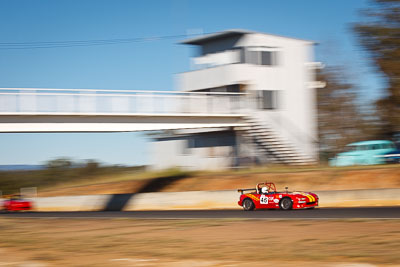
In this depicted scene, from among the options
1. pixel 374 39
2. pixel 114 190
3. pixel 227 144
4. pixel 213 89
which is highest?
pixel 374 39

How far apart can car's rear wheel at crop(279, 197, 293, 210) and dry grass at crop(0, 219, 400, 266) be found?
5.77 m

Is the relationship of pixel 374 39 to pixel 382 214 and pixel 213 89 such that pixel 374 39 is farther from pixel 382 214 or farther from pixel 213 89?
pixel 382 214

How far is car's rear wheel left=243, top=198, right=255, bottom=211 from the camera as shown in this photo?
1077 inches

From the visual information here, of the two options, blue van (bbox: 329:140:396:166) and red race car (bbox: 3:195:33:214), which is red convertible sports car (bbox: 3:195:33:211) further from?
blue van (bbox: 329:140:396:166)

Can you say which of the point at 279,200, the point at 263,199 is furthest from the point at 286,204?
the point at 263,199

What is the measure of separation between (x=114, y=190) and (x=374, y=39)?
22040 mm

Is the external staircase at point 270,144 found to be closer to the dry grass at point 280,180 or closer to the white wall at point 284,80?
the white wall at point 284,80

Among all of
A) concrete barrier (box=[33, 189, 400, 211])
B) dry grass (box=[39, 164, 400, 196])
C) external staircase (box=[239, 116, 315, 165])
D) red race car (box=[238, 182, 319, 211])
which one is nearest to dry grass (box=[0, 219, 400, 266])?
red race car (box=[238, 182, 319, 211])

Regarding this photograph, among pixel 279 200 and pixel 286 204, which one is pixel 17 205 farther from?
pixel 286 204

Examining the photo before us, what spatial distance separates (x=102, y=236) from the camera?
1752 cm

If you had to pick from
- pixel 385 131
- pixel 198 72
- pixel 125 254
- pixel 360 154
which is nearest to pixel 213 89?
pixel 198 72

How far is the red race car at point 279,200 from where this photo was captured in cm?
2529

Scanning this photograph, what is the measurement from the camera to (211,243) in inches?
584

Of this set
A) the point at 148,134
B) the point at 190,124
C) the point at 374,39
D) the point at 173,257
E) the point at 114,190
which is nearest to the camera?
the point at 173,257
